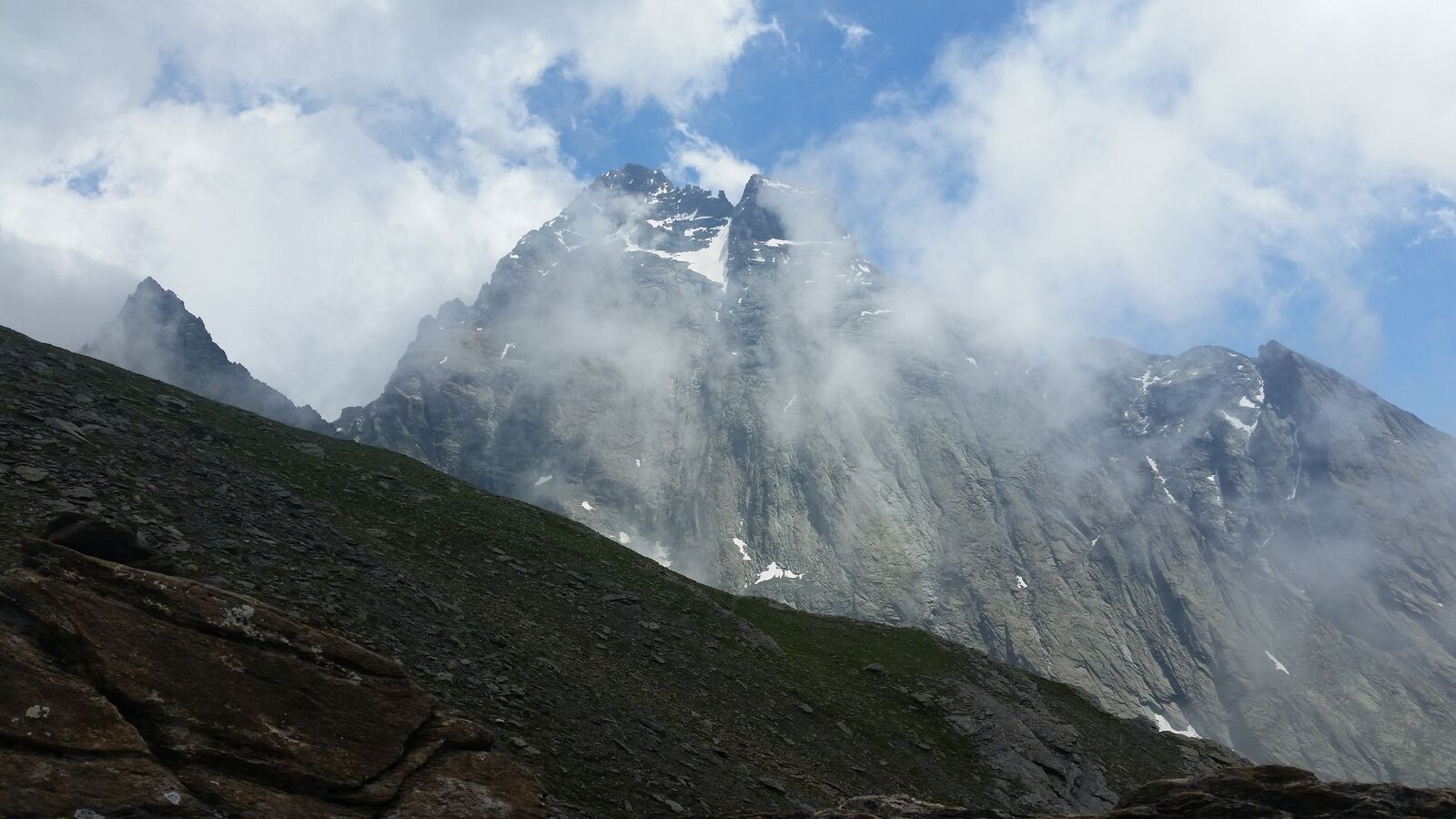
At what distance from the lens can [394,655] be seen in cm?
3103

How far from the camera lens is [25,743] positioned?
1386cm

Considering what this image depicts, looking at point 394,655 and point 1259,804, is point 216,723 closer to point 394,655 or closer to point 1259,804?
point 394,655

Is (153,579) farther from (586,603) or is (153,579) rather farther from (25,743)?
(586,603)

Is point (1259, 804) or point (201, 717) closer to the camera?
point (201, 717)

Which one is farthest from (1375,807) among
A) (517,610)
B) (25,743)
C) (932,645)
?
(932,645)

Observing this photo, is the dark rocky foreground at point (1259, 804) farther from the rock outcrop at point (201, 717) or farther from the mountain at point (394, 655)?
the rock outcrop at point (201, 717)

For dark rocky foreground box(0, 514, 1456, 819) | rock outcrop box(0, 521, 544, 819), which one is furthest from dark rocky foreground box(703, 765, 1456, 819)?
rock outcrop box(0, 521, 544, 819)

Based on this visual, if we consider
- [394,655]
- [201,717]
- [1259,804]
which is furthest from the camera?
[394,655]

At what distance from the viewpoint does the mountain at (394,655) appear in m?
16.4

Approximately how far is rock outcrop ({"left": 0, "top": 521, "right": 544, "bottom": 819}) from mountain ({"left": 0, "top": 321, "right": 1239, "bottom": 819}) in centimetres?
6

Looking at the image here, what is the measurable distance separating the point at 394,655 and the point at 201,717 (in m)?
14.9

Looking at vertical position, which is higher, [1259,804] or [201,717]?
→ [1259,804]

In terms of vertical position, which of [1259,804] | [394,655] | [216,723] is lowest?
[394,655]

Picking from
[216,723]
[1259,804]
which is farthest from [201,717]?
[1259,804]
